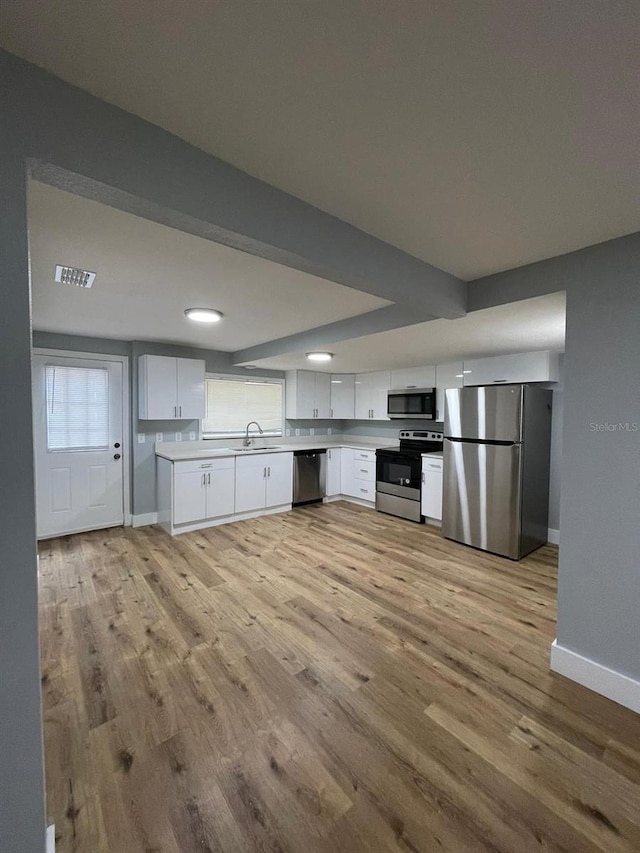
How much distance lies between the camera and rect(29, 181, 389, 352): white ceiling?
5.17 ft

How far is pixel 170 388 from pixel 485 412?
12.1ft

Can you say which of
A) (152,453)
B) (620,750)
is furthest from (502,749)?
(152,453)

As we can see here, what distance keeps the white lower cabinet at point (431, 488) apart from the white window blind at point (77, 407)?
158 inches

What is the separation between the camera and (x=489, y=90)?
0.93 m

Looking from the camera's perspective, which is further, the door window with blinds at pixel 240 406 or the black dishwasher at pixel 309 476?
the black dishwasher at pixel 309 476

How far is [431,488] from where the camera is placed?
450 cm

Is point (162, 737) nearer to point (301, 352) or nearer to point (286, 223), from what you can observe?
point (286, 223)

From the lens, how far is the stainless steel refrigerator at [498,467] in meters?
3.51

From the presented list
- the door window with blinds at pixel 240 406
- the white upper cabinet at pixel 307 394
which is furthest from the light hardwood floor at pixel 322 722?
the white upper cabinet at pixel 307 394

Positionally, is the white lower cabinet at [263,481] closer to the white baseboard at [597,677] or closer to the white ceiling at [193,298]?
the white ceiling at [193,298]

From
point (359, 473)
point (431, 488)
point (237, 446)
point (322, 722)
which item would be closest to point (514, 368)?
point (431, 488)

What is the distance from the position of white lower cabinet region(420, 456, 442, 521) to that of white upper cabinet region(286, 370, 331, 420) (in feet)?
6.76

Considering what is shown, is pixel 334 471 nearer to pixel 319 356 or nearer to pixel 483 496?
pixel 319 356

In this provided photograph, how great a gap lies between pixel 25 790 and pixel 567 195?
2.63m
